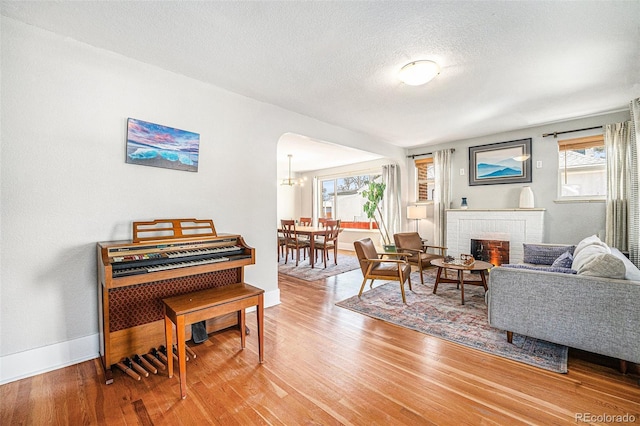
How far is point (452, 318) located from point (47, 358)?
3.55m

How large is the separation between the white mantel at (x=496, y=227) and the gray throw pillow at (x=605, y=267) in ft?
8.80

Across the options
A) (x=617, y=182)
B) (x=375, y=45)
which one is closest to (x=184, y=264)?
(x=375, y=45)

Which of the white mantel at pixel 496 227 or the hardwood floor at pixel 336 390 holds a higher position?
the white mantel at pixel 496 227

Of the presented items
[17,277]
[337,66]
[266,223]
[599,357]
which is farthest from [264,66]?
[599,357]

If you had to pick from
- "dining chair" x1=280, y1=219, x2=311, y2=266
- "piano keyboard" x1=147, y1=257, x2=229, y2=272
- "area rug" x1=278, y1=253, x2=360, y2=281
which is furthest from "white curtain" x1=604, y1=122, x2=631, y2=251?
"piano keyboard" x1=147, y1=257, x2=229, y2=272

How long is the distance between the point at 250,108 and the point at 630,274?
3.70 meters

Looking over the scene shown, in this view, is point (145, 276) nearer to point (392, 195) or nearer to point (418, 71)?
point (418, 71)

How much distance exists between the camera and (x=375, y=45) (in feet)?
7.10

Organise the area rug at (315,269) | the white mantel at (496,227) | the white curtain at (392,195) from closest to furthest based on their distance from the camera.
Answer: the white mantel at (496,227) → the area rug at (315,269) → the white curtain at (392,195)

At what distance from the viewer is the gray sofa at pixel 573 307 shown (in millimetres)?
1831

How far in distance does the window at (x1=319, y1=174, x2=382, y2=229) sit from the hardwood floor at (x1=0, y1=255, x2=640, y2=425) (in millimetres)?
5371

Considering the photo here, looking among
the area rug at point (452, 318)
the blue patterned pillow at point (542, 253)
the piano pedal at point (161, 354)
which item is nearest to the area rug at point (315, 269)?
the area rug at point (452, 318)

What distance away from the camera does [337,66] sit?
249cm

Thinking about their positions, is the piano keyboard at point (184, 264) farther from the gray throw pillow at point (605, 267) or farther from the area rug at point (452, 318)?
the gray throw pillow at point (605, 267)
